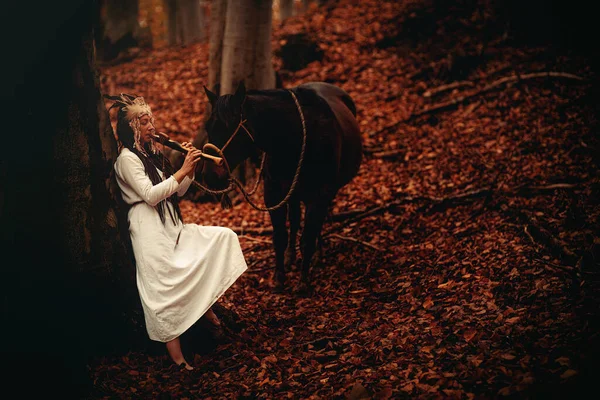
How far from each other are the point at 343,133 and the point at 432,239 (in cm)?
172

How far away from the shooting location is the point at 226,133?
4938 millimetres

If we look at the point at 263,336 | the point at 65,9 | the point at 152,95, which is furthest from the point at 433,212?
the point at 152,95

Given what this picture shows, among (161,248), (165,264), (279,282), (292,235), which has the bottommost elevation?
(279,282)

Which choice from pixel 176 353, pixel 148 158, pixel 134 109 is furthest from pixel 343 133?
pixel 176 353

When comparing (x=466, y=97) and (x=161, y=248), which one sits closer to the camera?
(x=161, y=248)

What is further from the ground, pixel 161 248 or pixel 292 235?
pixel 161 248

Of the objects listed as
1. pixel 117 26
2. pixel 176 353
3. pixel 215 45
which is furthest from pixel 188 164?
pixel 117 26

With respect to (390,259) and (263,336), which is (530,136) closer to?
(390,259)

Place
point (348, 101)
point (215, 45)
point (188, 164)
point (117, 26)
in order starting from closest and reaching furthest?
1. point (188, 164)
2. point (348, 101)
3. point (215, 45)
4. point (117, 26)

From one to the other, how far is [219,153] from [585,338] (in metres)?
3.36

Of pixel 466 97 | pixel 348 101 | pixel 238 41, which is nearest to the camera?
pixel 348 101

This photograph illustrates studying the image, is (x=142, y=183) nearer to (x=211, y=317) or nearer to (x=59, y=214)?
(x=59, y=214)

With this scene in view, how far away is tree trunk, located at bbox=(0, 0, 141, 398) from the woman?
0.77 ft

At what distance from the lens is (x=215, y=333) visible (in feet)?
15.2
